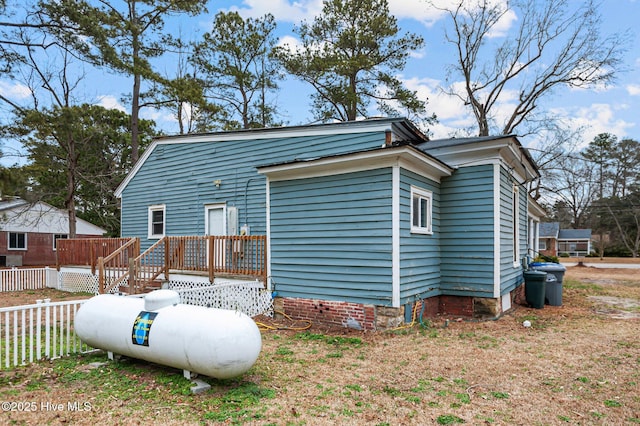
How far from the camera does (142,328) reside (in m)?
5.07

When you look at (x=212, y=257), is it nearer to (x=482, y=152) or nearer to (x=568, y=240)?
(x=482, y=152)

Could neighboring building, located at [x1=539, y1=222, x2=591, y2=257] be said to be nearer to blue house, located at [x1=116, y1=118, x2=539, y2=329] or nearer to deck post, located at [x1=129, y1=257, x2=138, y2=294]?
blue house, located at [x1=116, y1=118, x2=539, y2=329]

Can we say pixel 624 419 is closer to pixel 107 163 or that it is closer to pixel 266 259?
pixel 266 259

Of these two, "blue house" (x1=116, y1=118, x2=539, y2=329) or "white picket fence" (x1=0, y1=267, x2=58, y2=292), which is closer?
"blue house" (x1=116, y1=118, x2=539, y2=329)

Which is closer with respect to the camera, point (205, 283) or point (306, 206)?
point (306, 206)

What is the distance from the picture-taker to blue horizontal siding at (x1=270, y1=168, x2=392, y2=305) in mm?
7555

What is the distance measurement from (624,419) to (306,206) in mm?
6116

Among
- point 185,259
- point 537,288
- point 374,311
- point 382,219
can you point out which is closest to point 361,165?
point 382,219

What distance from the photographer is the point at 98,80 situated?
20.7 m

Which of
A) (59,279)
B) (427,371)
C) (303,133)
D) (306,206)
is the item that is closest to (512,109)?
(303,133)

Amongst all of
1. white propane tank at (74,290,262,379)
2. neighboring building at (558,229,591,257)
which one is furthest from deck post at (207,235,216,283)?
neighboring building at (558,229,591,257)

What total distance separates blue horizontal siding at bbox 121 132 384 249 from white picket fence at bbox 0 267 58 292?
366 centimetres

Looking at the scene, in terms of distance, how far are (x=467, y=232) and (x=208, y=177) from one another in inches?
299

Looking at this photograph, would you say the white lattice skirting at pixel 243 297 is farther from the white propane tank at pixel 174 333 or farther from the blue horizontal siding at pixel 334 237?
the white propane tank at pixel 174 333
